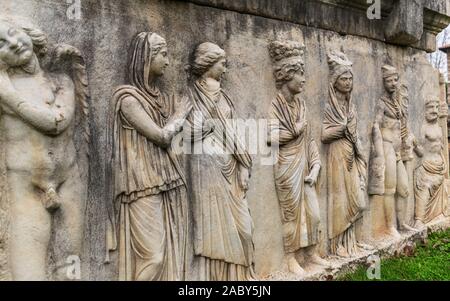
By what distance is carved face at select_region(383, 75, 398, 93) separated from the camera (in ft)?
22.9

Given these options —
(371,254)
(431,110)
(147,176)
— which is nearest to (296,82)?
(147,176)

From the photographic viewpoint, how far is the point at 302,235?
5445mm

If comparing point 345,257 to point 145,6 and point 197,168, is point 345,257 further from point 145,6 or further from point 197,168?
point 145,6

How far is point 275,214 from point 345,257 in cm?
128

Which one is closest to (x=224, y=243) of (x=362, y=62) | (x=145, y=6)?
(x=145, y=6)

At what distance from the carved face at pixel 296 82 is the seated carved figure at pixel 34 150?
7.52ft

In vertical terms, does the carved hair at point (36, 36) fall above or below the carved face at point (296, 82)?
below

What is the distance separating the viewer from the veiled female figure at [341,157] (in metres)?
6.01

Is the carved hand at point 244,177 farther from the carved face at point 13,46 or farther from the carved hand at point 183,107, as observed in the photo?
the carved face at point 13,46

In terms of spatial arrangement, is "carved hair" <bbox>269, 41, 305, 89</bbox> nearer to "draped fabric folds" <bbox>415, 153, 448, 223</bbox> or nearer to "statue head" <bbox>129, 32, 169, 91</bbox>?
"statue head" <bbox>129, 32, 169, 91</bbox>

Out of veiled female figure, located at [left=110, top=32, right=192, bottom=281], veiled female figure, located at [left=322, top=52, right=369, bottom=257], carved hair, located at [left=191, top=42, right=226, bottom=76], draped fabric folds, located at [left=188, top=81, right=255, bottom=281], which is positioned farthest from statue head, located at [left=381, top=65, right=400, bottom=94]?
veiled female figure, located at [left=110, top=32, right=192, bottom=281]

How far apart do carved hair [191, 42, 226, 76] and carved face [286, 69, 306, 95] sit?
97cm

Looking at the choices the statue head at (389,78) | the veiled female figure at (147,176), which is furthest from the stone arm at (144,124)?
the statue head at (389,78)
